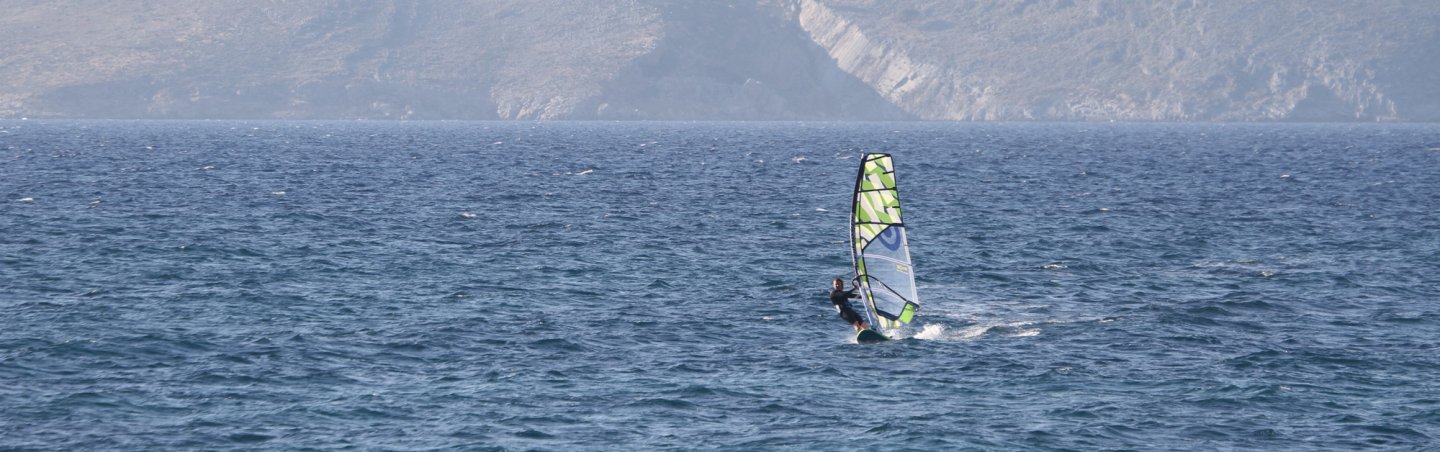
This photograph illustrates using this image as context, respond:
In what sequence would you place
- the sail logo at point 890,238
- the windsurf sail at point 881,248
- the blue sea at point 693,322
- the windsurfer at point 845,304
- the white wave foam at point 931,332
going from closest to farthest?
the blue sea at point 693,322, the windsurf sail at point 881,248, the sail logo at point 890,238, the windsurfer at point 845,304, the white wave foam at point 931,332

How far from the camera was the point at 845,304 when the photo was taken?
39562 mm

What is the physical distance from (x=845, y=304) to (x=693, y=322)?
458cm

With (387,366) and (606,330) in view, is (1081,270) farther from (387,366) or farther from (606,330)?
(387,366)

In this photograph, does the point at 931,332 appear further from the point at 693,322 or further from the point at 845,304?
the point at 693,322

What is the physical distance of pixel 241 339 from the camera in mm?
38719

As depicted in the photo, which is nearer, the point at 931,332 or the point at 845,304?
the point at 845,304

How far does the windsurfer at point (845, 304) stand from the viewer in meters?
39.1

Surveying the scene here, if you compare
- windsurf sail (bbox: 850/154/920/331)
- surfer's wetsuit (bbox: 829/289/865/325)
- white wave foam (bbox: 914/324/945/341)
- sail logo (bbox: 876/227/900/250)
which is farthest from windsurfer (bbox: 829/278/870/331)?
sail logo (bbox: 876/227/900/250)

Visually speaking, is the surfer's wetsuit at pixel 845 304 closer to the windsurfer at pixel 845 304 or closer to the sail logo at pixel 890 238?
the windsurfer at pixel 845 304

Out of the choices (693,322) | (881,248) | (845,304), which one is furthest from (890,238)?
(693,322)

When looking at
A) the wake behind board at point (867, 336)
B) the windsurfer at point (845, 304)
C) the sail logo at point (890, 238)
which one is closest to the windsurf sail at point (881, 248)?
the sail logo at point (890, 238)

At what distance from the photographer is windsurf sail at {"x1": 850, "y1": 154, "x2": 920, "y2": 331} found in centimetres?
3691

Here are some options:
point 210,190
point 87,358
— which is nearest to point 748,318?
point 87,358

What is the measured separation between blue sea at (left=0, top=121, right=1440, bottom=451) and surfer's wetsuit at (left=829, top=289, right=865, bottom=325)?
0.75 m
